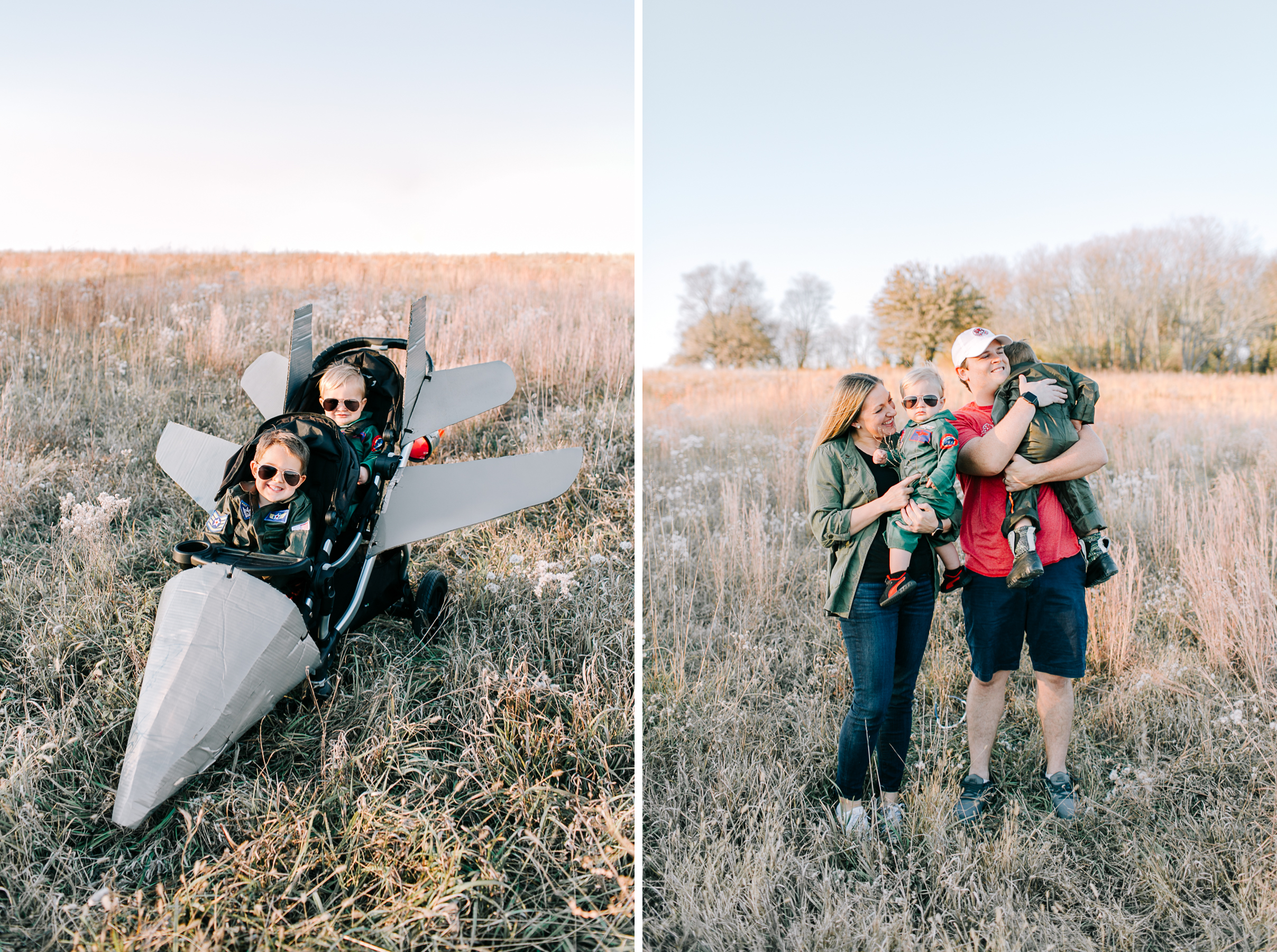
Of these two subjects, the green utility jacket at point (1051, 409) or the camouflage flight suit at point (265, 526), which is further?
the camouflage flight suit at point (265, 526)

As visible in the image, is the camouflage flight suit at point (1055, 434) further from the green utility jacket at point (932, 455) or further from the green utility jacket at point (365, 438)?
the green utility jacket at point (365, 438)

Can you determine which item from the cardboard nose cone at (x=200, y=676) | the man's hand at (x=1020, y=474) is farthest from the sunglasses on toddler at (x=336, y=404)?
the man's hand at (x=1020, y=474)

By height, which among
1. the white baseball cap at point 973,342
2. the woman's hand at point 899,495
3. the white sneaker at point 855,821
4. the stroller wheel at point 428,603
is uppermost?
the white baseball cap at point 973,342

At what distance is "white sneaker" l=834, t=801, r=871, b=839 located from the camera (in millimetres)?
3002

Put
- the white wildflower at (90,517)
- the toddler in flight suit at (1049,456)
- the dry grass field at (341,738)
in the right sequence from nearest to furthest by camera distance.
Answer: the dry grass field at (341,738) → the toddler in flight suit at (1049,456) → the white wildflower at (90,517)

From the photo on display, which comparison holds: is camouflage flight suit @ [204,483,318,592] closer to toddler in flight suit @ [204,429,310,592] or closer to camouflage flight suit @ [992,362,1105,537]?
toddler in flight suit @ [204,429,310,592]

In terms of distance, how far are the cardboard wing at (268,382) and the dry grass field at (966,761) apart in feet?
8.99

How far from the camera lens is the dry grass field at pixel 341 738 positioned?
2.59m

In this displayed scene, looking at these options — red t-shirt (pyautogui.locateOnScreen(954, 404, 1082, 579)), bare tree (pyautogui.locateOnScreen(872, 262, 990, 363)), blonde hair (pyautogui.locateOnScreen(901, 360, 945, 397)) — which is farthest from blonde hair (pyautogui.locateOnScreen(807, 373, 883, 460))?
bare tree (pyautogui.locateOnScreen(872, 262, 990, 363))

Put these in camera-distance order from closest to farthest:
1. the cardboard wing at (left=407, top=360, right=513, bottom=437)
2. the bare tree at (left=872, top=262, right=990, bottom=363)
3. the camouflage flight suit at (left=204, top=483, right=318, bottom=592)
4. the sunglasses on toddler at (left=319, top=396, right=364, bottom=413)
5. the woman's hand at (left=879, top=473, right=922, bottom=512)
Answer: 1. the woman's hand at (left=879, top=473, right=922, bottom=512)
2. the camouflage flight suit at (left=204, top=483, right=318, bottom=592)
3. the sunglasses on toddler at (left=319, top=396, right=364, bottom=413)
4. the cardboard wing at (left=407, top=360, right=513, bottom=437)
5. the bare tree at (left=872, top=262, right=990, bottom=363)

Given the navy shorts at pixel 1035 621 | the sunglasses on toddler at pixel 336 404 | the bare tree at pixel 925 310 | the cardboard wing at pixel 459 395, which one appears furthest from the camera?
the bare tree at pixel 925 310

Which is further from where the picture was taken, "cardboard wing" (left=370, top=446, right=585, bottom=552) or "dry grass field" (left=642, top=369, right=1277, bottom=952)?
"cardboard wing" (left=370, top=446, right=585, bottom=552)

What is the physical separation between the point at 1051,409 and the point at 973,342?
415mm

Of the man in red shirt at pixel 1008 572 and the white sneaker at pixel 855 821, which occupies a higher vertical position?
the man in red shirt at pixel 1008 572
